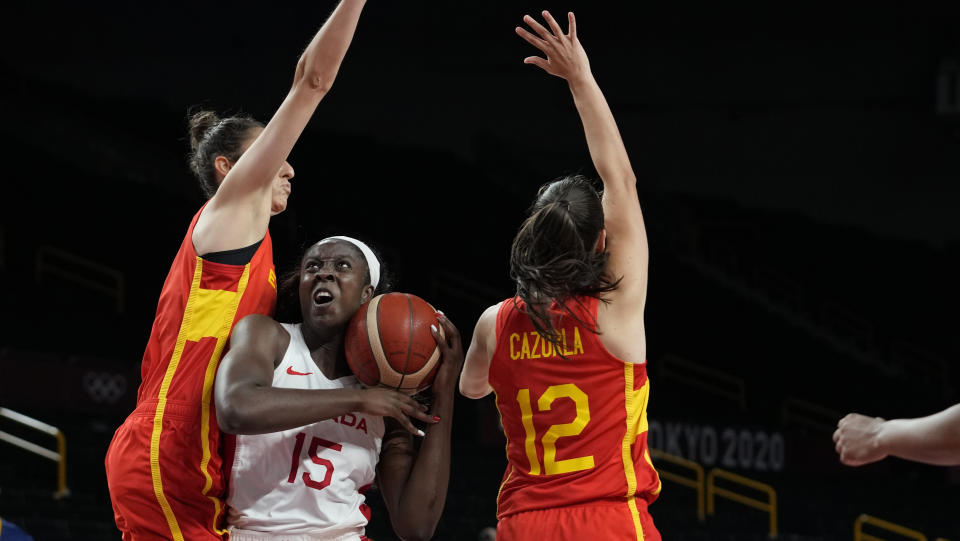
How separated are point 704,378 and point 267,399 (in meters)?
14.0

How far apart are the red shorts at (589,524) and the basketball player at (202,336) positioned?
3.09 ft

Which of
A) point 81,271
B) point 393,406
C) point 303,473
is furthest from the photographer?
point 81,271

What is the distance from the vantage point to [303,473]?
3395 millimetres

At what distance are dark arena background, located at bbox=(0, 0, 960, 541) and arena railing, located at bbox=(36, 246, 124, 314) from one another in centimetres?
6

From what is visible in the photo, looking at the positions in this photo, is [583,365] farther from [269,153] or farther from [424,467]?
[269,153]

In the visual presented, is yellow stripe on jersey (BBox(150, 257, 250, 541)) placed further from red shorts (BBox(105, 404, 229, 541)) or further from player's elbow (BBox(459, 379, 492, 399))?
player's elbow (BBox(459, 379, 492, 399))

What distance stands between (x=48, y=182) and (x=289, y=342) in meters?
14.1

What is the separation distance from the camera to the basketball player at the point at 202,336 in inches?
136

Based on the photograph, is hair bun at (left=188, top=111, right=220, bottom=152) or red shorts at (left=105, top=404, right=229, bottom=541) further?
hair bun at (left=188, top=111, right=220, bottom=152)

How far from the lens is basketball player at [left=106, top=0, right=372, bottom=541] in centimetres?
345

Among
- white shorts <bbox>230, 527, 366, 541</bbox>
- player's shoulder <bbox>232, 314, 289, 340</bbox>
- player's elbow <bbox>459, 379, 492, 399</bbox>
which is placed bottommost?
white shorts <bbox>230, 527, 366, 541</bbox>

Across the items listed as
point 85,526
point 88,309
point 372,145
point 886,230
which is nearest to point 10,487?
point 85,526

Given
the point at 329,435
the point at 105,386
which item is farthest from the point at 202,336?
the point at 105,386

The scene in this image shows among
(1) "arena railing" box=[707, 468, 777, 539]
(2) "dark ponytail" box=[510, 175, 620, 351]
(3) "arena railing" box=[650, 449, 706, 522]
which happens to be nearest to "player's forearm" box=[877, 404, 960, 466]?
(2) "dark ponytail" box=[510, 175, 620, 351]
